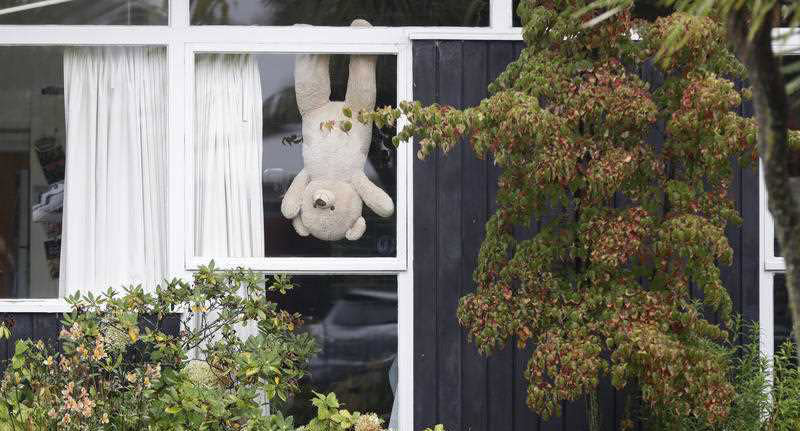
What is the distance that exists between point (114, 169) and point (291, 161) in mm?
955

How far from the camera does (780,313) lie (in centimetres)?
584

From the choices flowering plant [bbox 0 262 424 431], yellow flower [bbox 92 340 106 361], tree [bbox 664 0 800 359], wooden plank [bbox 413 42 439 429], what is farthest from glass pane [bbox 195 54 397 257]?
tree [bbox 664 0 800 359]

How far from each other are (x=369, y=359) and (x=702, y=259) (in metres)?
2.01

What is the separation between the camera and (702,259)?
4.51 meters

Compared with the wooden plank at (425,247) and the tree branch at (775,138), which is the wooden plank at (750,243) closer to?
the wooden plank at (425,247)

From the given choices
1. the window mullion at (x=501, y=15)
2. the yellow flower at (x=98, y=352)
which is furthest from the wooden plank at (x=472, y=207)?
the yellow flower at (x=98, y=352)

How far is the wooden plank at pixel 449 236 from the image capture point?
578 cm

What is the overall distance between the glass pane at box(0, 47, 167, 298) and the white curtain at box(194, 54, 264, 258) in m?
0.22

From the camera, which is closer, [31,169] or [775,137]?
[775,137]

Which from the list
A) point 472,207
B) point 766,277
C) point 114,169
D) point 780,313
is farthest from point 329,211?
point 780,313

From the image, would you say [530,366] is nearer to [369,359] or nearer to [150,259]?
[369,359]

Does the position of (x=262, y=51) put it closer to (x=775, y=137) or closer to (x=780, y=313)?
(x=780, y=313)

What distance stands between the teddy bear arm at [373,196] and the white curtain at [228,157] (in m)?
0.53

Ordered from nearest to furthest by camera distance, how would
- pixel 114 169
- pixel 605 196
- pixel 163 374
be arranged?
pixel 605 196 < pixel 163 374 < pixel 114 169
